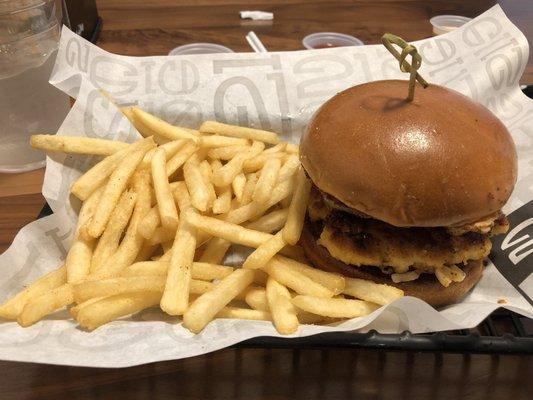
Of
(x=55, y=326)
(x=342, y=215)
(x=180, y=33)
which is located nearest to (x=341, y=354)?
(x=342, y=215)

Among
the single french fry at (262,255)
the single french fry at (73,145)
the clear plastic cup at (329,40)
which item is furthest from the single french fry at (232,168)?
the clear plastic cup at (329,40)

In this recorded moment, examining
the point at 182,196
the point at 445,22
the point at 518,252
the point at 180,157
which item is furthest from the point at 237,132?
the point at 445,22

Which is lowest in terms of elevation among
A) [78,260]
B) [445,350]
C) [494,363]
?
[494,363]

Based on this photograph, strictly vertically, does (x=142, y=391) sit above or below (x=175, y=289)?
below

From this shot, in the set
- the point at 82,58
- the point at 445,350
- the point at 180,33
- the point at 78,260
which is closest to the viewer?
the point at 445,350

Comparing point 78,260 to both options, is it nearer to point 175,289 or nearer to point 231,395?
point 175,289

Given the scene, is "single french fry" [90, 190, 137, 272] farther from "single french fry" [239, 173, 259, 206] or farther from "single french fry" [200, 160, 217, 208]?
"single french fry" [239, 173, 259, 206]

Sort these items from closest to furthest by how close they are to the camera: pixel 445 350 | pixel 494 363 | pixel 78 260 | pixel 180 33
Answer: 1. pixel 445 350
2. pixel 494 363
3. pixel 78 260
4. pixel 180 33
